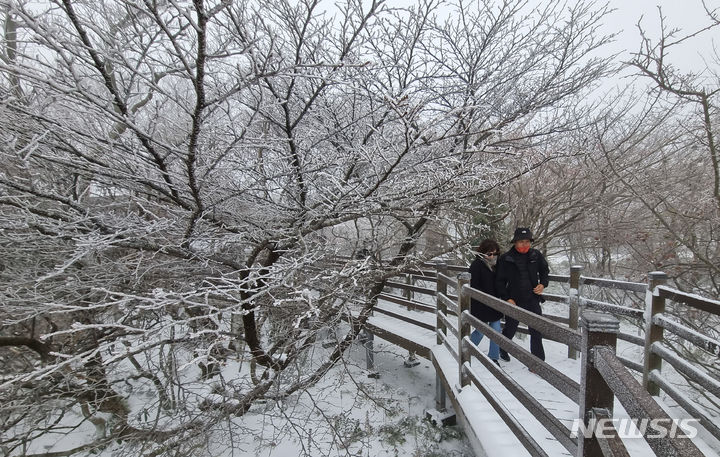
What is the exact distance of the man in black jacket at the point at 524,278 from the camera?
3922 millimetres

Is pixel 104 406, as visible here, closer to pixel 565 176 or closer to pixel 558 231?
pixel 558 231

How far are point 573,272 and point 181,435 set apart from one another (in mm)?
5100

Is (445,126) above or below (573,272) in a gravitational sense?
above

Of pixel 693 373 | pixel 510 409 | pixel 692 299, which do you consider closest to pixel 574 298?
pixel 692 299

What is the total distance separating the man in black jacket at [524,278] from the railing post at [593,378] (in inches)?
99.9

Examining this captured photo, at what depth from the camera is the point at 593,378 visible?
1494 millimetres

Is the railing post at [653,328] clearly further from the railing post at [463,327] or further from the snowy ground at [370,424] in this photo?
the snowy ground at [370,424]

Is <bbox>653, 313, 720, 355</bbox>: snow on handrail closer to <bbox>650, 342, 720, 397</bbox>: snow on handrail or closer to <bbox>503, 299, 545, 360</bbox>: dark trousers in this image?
<bbox>650, 342, 720, 397</bbox>: snow on handrail

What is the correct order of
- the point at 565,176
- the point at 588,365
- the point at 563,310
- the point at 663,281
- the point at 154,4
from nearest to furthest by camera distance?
the point at 588,365 < the point at 154,4 < the point at 663,281 < the point at 565,176 < the point at 563,310

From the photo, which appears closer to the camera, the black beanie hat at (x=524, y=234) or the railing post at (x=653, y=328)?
the railing post at (x=653, y=328)

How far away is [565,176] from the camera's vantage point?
7059mm

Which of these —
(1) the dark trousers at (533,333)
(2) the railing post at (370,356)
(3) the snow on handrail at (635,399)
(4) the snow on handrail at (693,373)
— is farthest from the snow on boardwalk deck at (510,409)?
(2) the railing post at (370,356)

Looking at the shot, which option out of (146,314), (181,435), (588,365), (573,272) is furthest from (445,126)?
(181,435)

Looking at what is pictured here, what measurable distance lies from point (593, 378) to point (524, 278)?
259cm
